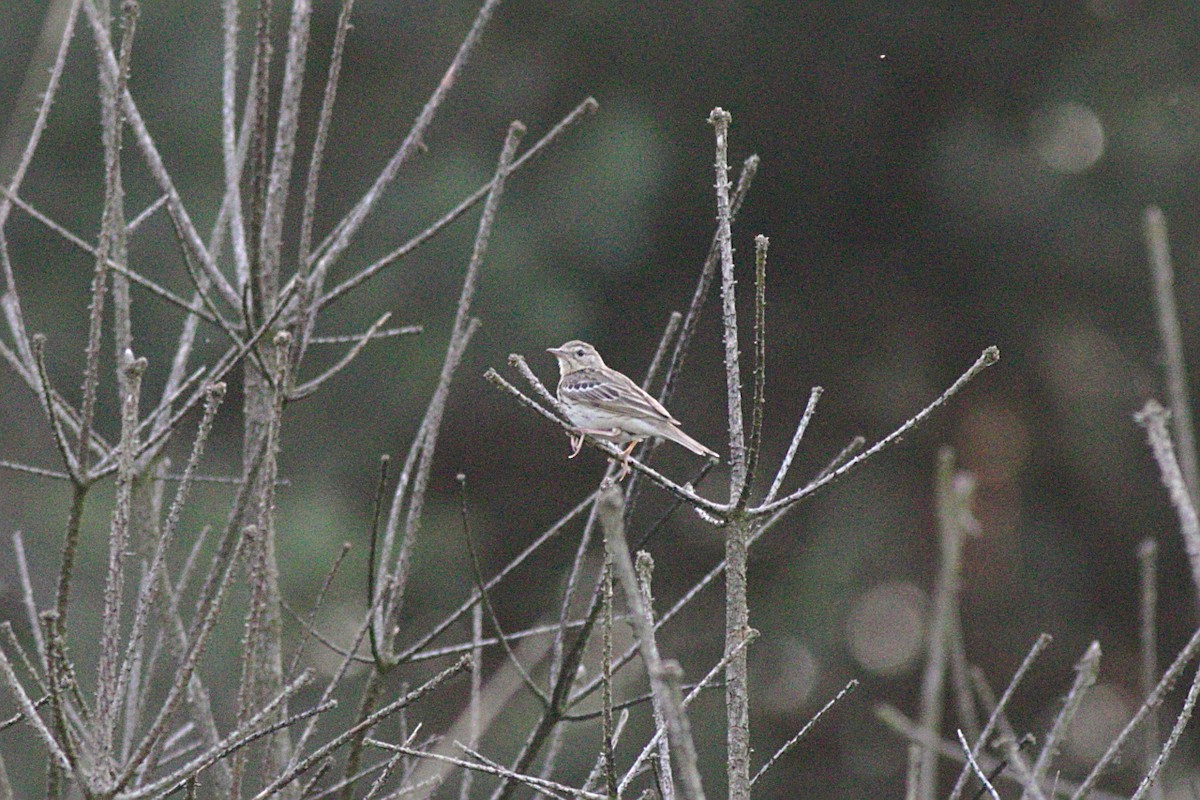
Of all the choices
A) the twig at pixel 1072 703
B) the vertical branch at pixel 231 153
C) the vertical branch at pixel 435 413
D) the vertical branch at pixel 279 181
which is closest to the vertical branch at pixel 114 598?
the vertical branch at pixel 435 413

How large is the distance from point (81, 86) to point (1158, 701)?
14.4 meters

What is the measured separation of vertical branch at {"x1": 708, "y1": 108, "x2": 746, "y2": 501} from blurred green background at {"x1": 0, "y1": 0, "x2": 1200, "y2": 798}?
35.7 ft

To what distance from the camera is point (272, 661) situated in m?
3.43

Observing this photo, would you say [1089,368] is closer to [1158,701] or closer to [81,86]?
[81,86]

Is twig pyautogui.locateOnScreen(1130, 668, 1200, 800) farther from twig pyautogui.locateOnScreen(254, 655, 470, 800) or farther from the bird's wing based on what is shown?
the bird's wing

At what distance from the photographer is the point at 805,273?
1523 cm

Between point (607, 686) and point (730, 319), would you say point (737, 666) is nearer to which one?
point (607, 686)

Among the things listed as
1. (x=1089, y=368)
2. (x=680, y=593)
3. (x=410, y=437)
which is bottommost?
(x=680, y=593)

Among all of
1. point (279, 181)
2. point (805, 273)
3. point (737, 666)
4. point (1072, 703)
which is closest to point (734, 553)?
point (737, 666)

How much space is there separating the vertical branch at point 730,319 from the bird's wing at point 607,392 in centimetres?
214

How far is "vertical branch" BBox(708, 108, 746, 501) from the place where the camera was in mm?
2674

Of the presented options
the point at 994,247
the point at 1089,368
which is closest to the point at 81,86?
the point at 994,247

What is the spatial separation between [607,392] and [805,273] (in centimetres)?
976

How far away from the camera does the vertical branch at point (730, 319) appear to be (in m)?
2.67
